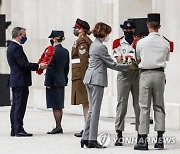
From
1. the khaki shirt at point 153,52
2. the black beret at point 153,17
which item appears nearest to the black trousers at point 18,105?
the khaki shirt at point 153,52

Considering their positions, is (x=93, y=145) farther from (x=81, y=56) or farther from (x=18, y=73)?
(x=18, y=73)

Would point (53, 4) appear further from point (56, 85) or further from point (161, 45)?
point (161, 45)

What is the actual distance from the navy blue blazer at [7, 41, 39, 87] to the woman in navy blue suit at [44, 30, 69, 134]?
46 cm

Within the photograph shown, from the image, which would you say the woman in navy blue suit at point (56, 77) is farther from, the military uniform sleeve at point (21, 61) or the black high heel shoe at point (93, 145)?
the black high heel shoe at point (93, 145)

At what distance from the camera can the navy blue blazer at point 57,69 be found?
38.1 feet

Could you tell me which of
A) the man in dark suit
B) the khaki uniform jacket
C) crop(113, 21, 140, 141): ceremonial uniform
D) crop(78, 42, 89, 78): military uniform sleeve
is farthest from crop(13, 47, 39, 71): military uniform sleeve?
crop(113, 21, 140, 141): ceremonial uniform

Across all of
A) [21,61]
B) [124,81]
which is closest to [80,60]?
[21,61]

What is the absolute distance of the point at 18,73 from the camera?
11.2 m

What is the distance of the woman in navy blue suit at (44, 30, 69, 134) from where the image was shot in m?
11.6

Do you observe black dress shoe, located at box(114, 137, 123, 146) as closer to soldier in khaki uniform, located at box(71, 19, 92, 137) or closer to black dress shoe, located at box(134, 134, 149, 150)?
black dress shoe, located at box(134, 134, 149, 150)

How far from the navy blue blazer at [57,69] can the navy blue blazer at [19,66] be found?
0.44 m

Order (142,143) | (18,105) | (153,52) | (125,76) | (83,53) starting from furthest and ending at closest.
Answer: (18,105)
(83,53)
(125,76)
(142,143)
(153,52)

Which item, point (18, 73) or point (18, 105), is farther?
point (18, 105)

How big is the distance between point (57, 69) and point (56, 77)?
151mm
